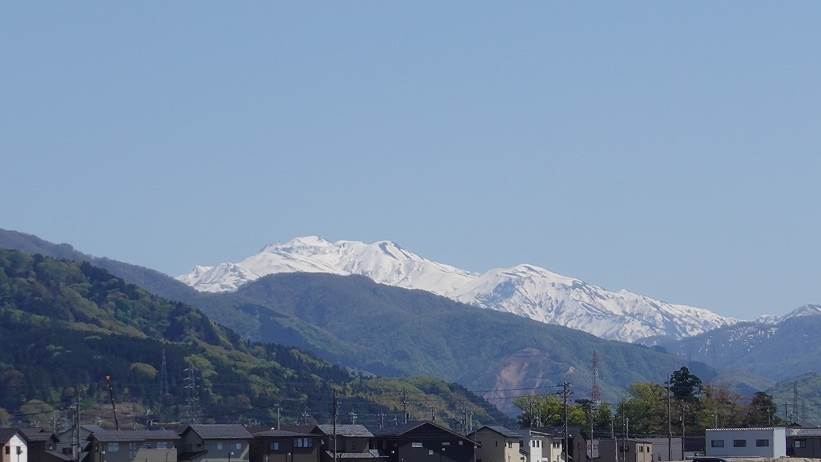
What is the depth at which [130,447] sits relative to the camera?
100750mm

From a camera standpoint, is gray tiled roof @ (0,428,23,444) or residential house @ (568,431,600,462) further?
residential house @ (568,431,600,462)

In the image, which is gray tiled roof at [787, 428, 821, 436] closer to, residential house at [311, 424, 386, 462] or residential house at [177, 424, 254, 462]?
residential house at [311, 424, 386, 462]

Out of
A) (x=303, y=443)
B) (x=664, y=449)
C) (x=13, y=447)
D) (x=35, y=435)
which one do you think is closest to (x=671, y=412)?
(x=664, y=449)

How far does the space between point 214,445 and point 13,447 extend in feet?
45.6

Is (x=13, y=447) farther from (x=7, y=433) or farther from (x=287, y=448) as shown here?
(x=287, y=448)

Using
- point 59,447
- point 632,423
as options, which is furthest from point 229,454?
point 632,423

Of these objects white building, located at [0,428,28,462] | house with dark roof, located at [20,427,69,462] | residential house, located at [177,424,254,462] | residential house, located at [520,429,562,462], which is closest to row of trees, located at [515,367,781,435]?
residential house, located at [520,429,562,462]

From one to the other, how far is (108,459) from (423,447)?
2345cm

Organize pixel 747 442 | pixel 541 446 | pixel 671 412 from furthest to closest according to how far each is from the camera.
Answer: pixel 671 412 < pixel 541 446 < pixel 747 442

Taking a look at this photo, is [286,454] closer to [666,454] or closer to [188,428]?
[188,428]

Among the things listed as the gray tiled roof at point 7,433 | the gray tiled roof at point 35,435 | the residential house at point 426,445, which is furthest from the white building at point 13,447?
the residential house at point 426,445

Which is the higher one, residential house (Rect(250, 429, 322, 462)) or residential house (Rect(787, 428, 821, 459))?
residential house (Rect(787, 428, 821, 459))

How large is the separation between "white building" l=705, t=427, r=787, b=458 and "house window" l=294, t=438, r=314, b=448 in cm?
3380

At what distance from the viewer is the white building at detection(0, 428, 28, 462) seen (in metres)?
101
